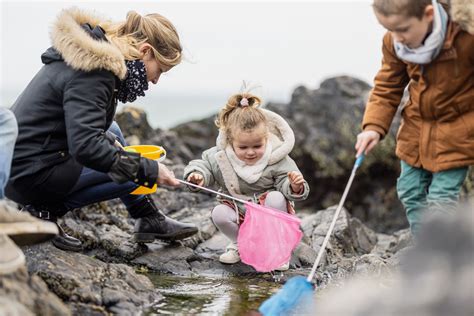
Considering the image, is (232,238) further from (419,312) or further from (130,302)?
(419,312)

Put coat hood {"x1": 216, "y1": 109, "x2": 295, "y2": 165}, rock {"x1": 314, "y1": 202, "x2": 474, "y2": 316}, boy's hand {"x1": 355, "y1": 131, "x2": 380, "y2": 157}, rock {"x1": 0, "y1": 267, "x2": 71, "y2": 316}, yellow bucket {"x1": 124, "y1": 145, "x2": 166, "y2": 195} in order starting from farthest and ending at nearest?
coat hood {"x1": 216, "y1": 109, "x2": 295, "y2": 165}, yellow bucket {"x1": 124, "y1": 145, "x2": 166, "y2": 195}, boy's hand {"x1": 355, "y1": 131, "x2": 380, "y2": 157}, rock {"x1": 0, "y1": 267, "x2": 71, "y2": 316}, rock {"x1": 314, "y1": 202, "x2": 474, "y2": 316}

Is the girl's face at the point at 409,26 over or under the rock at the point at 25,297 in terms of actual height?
over

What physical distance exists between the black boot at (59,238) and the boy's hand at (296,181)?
171 cm

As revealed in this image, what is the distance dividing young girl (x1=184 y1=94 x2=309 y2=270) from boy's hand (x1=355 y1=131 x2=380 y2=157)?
0.82 metres

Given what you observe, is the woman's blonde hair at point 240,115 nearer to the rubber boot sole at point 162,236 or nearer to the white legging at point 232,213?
the white legging at point 232,213

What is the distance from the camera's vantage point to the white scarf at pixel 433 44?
466 centimetres

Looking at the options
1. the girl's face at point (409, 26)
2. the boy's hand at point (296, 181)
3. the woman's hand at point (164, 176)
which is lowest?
the boy's hand at point (296, 181)

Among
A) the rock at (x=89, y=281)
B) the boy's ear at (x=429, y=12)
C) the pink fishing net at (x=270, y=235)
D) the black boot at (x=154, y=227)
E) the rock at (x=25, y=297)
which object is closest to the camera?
the rock at (x=25, y=297)

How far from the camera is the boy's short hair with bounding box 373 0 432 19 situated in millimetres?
4539

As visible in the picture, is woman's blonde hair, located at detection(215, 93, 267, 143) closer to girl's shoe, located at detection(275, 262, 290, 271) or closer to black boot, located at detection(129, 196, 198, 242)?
black boot, located at detection(129, 196, 198, 242)

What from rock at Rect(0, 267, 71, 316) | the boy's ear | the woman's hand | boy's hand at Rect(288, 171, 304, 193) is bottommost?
rock at Rect(0, 267, 71, 316)

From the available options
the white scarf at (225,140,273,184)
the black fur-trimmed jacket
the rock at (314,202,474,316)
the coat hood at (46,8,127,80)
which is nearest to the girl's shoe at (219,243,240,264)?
the white scarf at (225,140,273,184)

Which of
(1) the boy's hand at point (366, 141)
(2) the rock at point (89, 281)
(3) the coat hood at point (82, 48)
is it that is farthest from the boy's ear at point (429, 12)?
(2) the rock at point (89, 281)

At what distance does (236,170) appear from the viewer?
19.6ft
